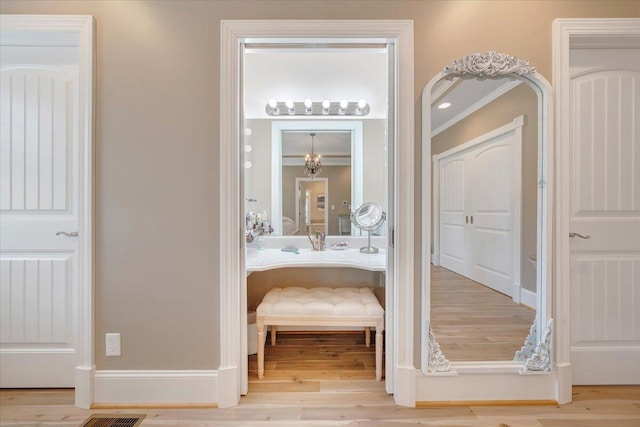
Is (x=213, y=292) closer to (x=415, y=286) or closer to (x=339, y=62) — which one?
(x=415, y=286)

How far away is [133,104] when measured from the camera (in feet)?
4.99

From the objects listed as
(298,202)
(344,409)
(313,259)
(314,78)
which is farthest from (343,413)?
(314,78)

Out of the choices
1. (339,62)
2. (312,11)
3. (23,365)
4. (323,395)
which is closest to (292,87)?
(339,62)

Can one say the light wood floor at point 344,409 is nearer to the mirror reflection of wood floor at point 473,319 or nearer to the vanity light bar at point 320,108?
the mirror reflection of wood floor at point 473,319

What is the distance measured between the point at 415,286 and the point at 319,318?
2.09ft

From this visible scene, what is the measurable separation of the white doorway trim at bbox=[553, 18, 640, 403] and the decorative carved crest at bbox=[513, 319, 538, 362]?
11cm

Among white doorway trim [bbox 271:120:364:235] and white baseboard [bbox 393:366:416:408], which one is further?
white doorway trim [bbox 271:120:364:235]

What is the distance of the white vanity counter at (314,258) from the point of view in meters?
1.84

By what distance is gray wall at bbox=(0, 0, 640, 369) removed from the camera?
1501 mm

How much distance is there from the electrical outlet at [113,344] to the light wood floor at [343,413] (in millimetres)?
295

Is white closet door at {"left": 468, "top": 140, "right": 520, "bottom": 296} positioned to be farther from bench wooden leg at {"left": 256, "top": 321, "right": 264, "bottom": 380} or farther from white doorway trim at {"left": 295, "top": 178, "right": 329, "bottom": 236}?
bench wooden leg at {"left": 256, "top": 321, "right": 264, "bottom": 380}

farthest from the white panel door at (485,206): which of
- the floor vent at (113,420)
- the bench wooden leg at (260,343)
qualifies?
the floor vent at (113,420)

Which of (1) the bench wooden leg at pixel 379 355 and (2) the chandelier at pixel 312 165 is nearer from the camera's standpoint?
(1) the bench wooden leg at pixel 379 355

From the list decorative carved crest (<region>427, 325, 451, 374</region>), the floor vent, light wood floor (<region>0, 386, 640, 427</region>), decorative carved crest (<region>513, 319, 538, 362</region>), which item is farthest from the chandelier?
the floor vent
